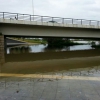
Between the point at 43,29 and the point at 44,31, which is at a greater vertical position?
the point at 43,29

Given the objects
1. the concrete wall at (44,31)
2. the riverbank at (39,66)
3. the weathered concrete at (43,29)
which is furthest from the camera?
the concrete wall at (44,31)

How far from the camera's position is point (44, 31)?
2708cm

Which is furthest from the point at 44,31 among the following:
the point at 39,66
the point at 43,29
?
the point at 39,66

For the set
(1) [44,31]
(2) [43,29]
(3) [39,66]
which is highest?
(2) [43,29]

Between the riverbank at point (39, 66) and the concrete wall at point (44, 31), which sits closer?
the riverbank at point (39, 66)

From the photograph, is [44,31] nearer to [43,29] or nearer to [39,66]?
[43,29]

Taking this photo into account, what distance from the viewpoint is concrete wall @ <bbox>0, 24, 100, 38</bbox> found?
2496 centimetres

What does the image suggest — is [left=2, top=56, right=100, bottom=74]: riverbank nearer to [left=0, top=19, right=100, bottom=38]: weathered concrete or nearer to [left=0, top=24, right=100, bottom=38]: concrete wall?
[left=0, top=19, right=100, bottom=38]: weathered concrete

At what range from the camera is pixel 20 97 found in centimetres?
561

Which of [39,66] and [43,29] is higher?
[43,29]

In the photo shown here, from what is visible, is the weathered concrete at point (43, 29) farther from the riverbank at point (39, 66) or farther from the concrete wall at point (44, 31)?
the riverbank at point (39, 66)

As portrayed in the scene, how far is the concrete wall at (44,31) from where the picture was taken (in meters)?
25.0

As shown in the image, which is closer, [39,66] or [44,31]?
[39,66]

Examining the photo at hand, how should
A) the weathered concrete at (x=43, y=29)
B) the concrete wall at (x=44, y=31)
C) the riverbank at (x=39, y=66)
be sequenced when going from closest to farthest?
the riverbank at (x=39, y=66), the weathered concrete at (x=43, y=29), the concrete wall at (x=44, y=31)
